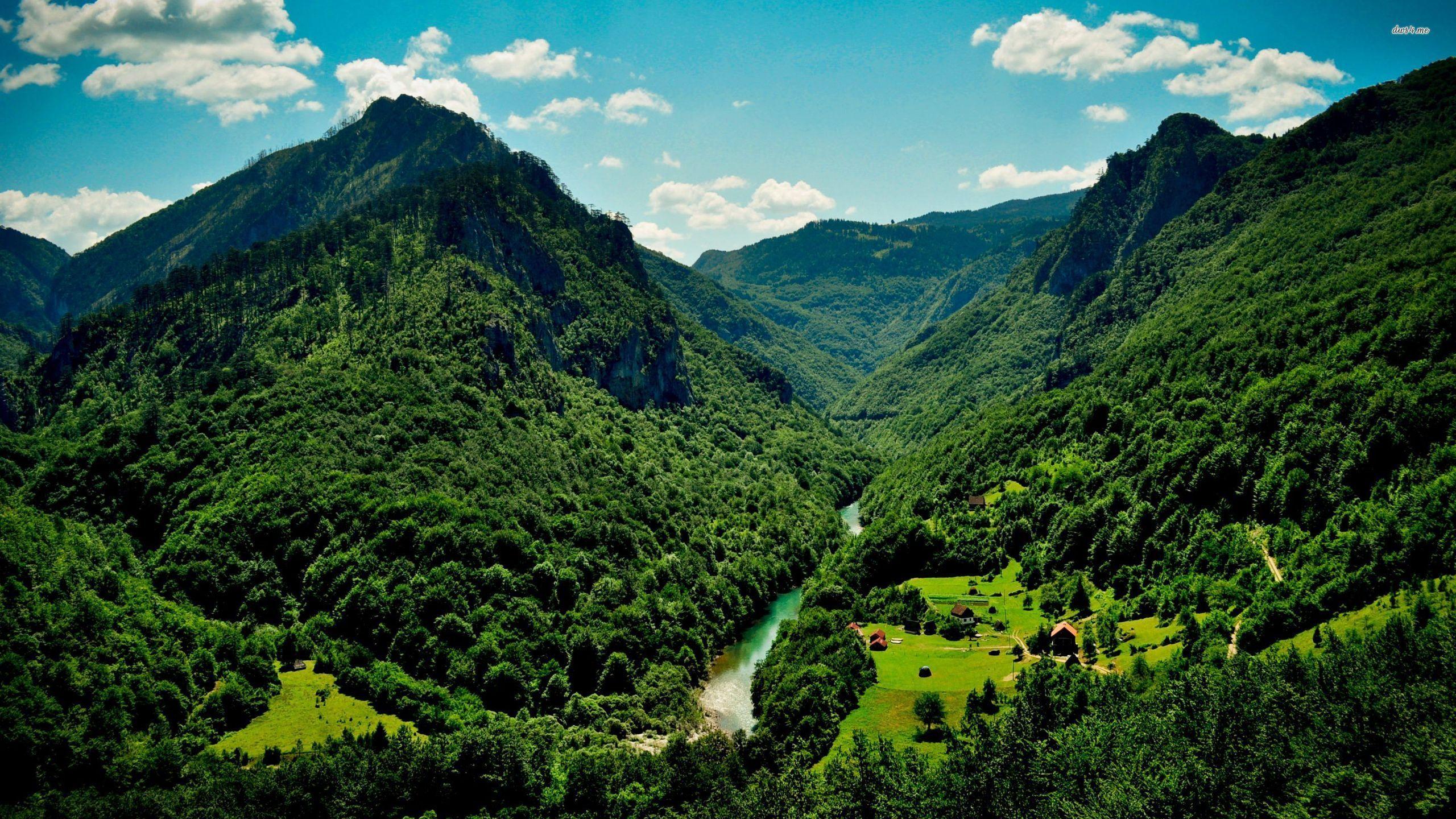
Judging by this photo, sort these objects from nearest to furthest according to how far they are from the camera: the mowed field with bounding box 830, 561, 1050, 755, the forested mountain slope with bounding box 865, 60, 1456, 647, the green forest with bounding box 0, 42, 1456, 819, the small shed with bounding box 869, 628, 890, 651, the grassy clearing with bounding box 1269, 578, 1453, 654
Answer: the green forest with bounding box 0, 42, 1456, 819 < the grassy clearing with bounding box 1269, 578, 1453, 654 < the forested mountain slope with bounding box 865, 60, 1456, 647 < the mowed field with bounding box 830, 561, 1050, 755 < the small shed with bounding box 869, 628, 890, 651

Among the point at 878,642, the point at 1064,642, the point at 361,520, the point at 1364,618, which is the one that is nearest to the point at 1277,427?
the point at 1364,618

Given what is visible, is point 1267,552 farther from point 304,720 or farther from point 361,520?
point 361,520

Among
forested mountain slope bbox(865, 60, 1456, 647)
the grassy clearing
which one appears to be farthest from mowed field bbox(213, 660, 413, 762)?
forested mountain slope bbox(865, 60, 1456, 647)

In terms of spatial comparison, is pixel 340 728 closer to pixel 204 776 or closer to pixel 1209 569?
pixel 204 776

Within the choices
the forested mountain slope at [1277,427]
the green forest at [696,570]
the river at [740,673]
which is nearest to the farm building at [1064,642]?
the green forest at [696,570]

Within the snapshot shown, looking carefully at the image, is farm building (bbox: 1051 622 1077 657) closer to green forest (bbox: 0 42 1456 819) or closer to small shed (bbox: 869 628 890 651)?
green forest (bbox: 0 42 1456 819)
